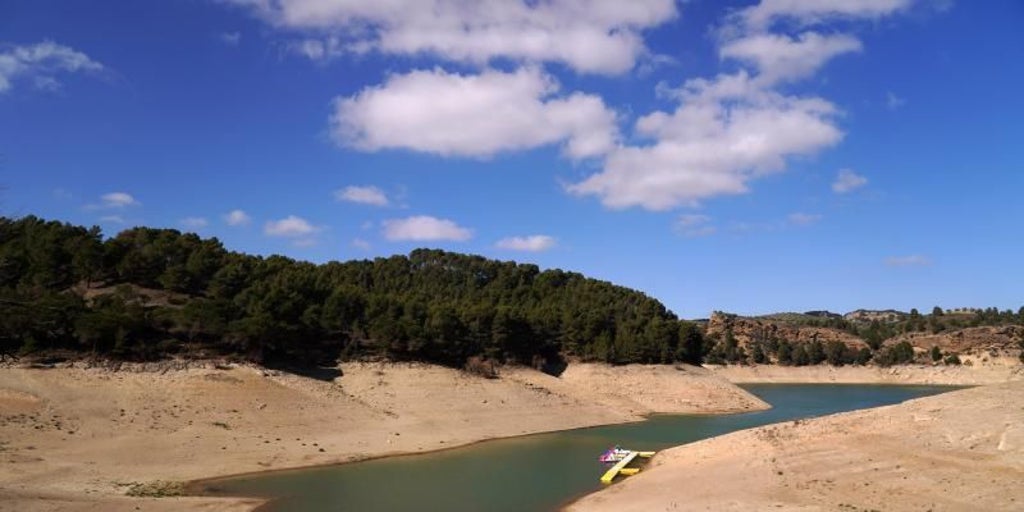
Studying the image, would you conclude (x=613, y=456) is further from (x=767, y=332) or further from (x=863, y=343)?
(x=863, y=343)

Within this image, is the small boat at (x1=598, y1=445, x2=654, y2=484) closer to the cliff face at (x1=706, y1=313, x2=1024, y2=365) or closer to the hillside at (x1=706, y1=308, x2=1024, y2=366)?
the hillside at (x1=706, y1=308, x2=1024, y2=366)

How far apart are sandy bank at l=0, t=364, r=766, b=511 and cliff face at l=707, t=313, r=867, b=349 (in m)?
94.1

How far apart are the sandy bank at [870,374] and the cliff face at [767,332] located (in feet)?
37.2

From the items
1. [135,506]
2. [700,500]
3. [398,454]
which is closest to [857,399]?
[398,454]

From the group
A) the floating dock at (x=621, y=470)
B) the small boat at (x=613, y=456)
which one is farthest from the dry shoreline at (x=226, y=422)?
the small boat at (x=613, y=456)

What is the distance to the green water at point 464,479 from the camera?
83.7ft

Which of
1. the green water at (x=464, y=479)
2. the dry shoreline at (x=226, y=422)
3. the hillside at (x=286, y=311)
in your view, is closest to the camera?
the green water at (x=464, y=479)

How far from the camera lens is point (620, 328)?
76.6m

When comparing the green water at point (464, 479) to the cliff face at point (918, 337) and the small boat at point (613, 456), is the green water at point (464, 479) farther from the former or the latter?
the cliff face at point (918, 337)

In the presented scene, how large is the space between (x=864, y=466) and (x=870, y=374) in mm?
117924

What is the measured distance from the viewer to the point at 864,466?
23.5 m

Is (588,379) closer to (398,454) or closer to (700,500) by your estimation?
(398,454)

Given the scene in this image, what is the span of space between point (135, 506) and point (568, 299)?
7025 centimetres

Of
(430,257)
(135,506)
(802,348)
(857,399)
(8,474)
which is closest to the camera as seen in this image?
(135,506)
